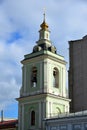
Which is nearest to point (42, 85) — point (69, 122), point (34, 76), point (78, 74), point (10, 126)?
point (34, 76)

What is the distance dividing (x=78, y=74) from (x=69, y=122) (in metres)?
36.2

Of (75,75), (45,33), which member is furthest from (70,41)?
(45,33)

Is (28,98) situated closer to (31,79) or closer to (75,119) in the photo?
(31,79)

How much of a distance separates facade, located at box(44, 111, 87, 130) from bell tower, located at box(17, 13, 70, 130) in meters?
1.09

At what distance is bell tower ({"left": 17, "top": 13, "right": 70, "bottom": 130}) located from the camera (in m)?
41.2

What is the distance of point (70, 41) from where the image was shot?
77.7 m

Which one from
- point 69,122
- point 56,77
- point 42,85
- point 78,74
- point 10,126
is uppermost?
point 78,74

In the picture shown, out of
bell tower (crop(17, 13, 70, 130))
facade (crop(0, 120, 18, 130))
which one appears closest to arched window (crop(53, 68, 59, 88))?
bell tower (crop(17, 13, 70, 130))

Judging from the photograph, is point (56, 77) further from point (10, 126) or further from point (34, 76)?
point (10, 126)

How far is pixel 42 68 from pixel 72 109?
29.5 m

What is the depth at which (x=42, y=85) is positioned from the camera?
4172 centimetres

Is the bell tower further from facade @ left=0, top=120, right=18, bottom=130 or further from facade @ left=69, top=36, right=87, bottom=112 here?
facade @ left=69, top=36, right=87, bottom=112

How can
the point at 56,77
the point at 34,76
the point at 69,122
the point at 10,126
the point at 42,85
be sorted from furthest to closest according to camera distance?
the point at 10,126, the point at 56,77, the point at 34,76, the point at 42,85, the point at 69,122

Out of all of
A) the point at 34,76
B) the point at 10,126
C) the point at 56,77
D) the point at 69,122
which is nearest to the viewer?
the point at 69,122
